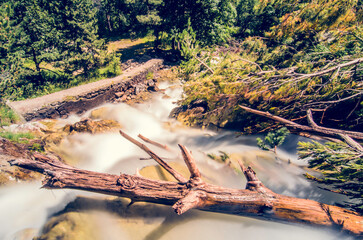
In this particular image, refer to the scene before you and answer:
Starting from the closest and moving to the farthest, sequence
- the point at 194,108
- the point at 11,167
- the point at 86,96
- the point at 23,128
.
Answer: the point at 11,167 < the point at 23,128 < the point at 194,108 < the point at 86,96

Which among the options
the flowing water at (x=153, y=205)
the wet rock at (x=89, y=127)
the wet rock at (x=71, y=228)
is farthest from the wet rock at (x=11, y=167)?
the wet rock at (x=89, y=127)

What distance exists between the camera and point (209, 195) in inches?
155

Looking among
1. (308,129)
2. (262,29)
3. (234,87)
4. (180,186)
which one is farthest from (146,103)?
(262,29)

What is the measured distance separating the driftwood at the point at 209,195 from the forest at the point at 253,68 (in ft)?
1.93

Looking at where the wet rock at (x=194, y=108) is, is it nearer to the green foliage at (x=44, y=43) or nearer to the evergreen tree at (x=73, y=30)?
the green foliage at (x=44, y=43)

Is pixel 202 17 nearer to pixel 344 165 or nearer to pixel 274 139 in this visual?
pixel 274 139

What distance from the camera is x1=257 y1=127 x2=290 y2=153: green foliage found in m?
6.20

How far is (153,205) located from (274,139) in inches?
195

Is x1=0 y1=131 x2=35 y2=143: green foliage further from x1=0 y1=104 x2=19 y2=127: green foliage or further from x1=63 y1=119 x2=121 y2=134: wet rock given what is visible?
x1=63 y1=119 x2=121 y2=134: wet rock

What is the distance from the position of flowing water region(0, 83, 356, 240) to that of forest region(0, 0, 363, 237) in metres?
0.78

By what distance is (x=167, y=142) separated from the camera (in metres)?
8.07

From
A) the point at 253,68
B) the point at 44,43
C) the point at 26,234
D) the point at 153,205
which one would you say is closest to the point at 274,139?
the point at 253,68

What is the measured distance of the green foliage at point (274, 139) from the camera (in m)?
6.20

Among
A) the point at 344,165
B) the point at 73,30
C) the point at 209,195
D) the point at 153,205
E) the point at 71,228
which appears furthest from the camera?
the point at 73,30
